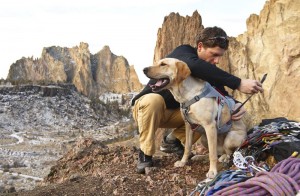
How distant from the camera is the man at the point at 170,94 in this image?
5332 mm

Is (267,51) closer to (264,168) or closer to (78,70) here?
(264,168)

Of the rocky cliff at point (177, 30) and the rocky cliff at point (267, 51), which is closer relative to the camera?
the rocky cliff at point (267, 51)

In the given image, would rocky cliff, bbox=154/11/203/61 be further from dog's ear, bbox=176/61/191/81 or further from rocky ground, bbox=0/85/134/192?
dog's ear, bbox=176/61/191/81

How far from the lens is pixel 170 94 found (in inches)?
239

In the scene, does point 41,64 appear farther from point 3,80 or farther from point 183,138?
point 183,138

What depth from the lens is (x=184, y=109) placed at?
5348 millimetres

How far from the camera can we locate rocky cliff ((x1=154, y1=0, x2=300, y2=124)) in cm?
2942

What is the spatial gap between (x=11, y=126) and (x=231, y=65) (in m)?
53.3

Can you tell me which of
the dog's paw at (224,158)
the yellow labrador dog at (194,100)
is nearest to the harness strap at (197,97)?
the yellow labrador dog at (194,100)

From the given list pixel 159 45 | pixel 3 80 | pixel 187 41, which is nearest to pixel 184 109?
pixel 159 45

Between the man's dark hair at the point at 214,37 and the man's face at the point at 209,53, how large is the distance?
0.21 ft

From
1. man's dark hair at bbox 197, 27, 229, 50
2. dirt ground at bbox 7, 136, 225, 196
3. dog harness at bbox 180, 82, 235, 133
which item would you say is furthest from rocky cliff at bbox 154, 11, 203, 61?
dog harness at bbox 180, 82, 235, 133

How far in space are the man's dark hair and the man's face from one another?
6 cm

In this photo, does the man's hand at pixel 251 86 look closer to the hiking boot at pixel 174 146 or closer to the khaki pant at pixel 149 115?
the khaki pant at pixel 149 115
